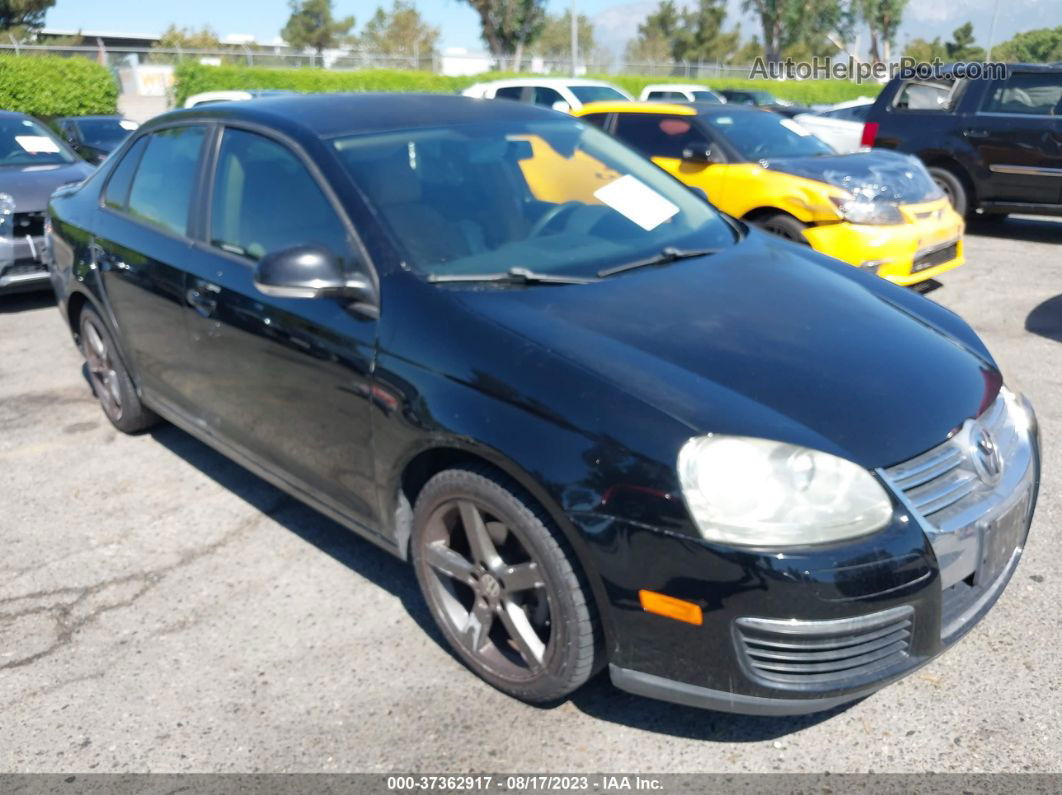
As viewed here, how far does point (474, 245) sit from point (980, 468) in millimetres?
1639

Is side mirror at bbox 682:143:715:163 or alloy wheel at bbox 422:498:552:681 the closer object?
alloy wheel at bbox 422:498:552:681

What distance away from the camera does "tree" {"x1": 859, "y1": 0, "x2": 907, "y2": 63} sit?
56062 millimetres

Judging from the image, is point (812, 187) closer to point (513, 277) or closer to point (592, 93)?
→ point (513, 277)

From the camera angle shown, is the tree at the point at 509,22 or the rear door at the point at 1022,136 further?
the tree at the point at 509,22

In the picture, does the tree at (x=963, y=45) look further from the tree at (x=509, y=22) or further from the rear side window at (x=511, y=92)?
the rear side window at (x=511, y=92)

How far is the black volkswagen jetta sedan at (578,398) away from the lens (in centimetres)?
228

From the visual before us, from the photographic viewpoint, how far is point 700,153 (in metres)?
7.50

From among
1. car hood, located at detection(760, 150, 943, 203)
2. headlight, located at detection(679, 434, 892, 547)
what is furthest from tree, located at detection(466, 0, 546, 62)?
A: headlight, located at detection(679, 434, 892, 547)

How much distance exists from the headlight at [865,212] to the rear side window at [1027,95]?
3.91 m

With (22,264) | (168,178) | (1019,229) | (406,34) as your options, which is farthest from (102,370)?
(406,34)

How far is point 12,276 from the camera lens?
720 centimetres

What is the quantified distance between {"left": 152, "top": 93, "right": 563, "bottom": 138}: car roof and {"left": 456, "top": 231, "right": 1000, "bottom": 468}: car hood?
0.98 m

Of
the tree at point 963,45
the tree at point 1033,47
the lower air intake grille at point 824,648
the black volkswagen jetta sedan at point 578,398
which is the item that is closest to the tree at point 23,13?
the black volkswagen jetta sedan at point 578,398

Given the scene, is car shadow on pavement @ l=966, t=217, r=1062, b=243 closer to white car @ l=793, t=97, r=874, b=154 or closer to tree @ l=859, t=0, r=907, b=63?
white car @ l=793, t=97, r=874, b=154
